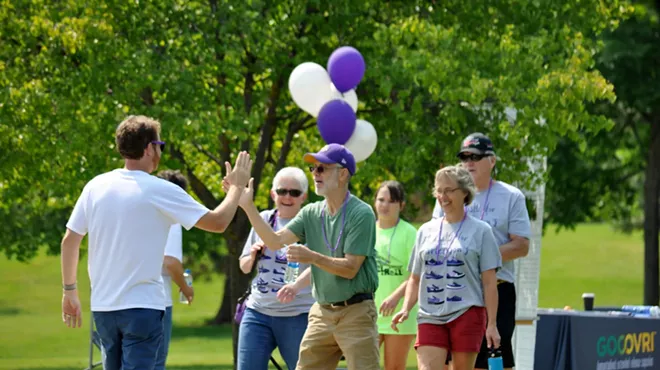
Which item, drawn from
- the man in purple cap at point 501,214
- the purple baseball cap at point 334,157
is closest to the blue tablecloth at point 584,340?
the man in purple cap at point 501,214

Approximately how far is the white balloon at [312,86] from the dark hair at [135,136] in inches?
221

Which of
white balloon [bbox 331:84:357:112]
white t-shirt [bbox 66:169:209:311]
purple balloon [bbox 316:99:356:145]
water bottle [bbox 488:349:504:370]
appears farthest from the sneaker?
white balloon [bbox 331:84:357:112]

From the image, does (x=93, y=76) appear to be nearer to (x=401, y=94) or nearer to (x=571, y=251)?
(x=401, y=94)

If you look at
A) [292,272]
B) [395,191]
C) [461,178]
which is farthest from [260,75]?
[461,178]

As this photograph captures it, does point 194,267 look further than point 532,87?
Yes

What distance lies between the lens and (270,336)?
7.98m

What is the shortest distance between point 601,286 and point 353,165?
4182 centimetres

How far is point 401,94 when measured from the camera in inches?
532

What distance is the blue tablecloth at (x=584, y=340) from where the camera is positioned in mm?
9812

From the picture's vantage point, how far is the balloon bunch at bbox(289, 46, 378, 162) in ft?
Result: 37.1

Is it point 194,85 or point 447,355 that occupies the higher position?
point 194,85

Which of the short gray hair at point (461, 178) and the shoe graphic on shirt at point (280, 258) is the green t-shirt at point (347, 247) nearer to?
the short gray hair at point (461, 178)

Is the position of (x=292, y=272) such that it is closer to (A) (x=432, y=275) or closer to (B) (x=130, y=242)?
(A) (x=432, y=275)

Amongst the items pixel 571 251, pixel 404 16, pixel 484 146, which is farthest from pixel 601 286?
pixel 484 146
